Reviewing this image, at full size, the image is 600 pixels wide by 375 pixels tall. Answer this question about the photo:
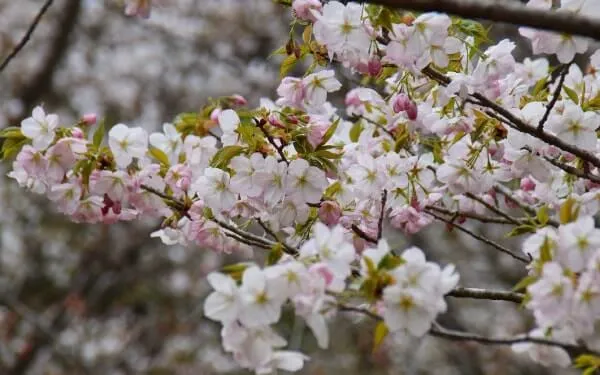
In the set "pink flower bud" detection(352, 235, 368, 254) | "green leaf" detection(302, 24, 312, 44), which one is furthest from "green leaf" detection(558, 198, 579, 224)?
"green leaf" detection(302, 24, 312, 44)

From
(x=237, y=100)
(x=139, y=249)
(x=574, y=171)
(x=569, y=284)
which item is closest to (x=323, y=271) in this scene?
(x=569, y=284)

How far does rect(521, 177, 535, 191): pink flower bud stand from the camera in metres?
2.23

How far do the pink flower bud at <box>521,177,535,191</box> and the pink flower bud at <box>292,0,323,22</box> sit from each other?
85cm

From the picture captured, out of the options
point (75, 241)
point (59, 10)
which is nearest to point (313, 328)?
point (59, 10)

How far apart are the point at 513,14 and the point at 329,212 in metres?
0.87

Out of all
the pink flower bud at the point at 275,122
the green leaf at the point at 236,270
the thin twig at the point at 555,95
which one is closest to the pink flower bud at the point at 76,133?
the pink flower bud at the point at 275,122

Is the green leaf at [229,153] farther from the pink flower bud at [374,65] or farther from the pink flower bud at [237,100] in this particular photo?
the pink flower bud at [237,100]

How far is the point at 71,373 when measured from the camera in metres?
6.98

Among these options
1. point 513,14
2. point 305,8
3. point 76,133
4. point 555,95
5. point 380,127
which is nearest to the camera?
point 513,14

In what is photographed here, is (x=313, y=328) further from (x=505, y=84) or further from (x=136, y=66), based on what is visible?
(x=136, y=66)

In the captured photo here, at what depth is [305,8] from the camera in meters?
1.67

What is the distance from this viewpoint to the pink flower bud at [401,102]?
1830 mm

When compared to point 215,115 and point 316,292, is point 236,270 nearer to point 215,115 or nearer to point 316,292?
point 316,292

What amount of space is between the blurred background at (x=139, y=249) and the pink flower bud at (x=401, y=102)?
4828 millimetres
